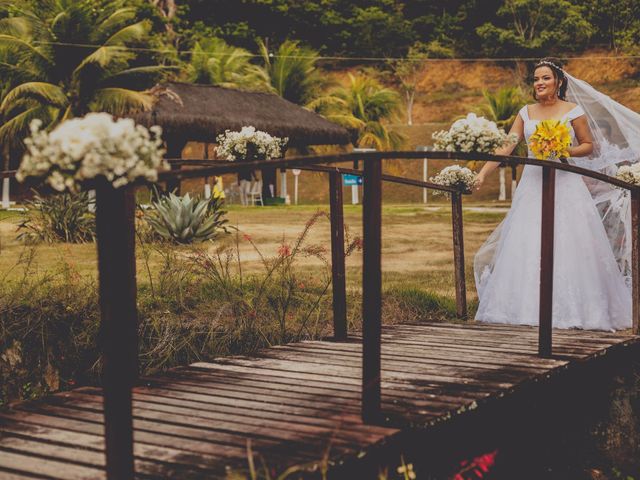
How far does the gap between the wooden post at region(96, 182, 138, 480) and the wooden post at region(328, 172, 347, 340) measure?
2.85 meters

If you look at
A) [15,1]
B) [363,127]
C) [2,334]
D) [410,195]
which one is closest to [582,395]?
[2,334]

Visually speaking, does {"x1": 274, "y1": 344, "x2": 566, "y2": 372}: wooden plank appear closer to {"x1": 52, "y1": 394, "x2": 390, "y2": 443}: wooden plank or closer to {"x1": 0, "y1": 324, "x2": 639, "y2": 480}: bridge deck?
{"x1": 0, "y1": 324, "x2": 639, "y2": 480}: bridge deck

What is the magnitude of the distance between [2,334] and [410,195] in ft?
120

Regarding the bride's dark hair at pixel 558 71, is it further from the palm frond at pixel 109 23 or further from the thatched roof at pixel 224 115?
the palm frond at pixel 109 23

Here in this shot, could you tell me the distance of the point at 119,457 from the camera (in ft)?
9.05

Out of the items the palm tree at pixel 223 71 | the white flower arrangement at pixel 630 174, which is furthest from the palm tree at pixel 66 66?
the white flower arrangement at pixel 630 174

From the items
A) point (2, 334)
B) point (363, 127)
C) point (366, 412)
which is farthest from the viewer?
point (363, 127)

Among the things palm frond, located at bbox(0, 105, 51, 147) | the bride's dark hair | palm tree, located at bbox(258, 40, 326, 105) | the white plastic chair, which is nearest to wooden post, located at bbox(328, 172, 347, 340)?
the bride's dark hair

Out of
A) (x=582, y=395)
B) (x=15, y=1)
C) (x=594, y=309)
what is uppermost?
(x=15, y=1)

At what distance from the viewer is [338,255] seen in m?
5.54

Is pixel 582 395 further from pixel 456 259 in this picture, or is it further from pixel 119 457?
pixel 119 457

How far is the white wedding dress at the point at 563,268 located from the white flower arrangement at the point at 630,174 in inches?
17.3

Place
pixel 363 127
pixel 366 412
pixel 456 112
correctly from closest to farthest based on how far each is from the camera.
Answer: pixel 366 412, pixel 363 127, pixel 456 112

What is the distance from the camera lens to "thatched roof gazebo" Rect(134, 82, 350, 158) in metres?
25.9
